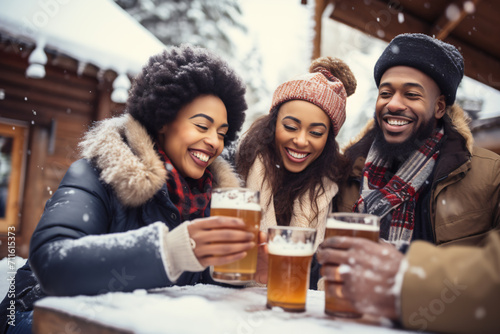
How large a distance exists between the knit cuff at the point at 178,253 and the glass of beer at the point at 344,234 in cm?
46

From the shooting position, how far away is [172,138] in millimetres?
2268

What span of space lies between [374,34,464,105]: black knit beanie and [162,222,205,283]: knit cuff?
2361mm

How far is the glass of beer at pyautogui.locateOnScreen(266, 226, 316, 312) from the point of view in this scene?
1304mm

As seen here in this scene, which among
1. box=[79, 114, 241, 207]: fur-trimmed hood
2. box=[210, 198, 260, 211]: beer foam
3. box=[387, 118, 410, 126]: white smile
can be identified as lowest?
box=[210, 198, 260, 211]: beer foam

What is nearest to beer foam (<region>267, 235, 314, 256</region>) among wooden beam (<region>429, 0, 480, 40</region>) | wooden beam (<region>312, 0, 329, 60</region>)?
wooden beam (<region>429, 0, 480, 40</region>)

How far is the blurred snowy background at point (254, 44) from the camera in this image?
14625 mm

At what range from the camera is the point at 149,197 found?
6.03 feet

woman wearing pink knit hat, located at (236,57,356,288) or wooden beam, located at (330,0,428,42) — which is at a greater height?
wooden beam, located at (330,0,428,42)

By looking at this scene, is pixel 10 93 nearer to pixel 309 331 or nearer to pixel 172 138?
pixel 172 138

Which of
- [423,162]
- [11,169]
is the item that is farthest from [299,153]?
[11,169]

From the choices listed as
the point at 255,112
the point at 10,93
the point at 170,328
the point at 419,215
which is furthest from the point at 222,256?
the point at 255,112

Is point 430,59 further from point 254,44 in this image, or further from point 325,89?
point 254,44

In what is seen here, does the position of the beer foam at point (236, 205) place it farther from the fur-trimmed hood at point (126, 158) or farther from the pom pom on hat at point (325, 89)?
the pom pom on hat at point (325, 89)

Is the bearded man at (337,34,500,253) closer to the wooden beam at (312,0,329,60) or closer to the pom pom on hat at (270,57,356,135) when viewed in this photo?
the pom pom on hat at (270,57,356,135)
